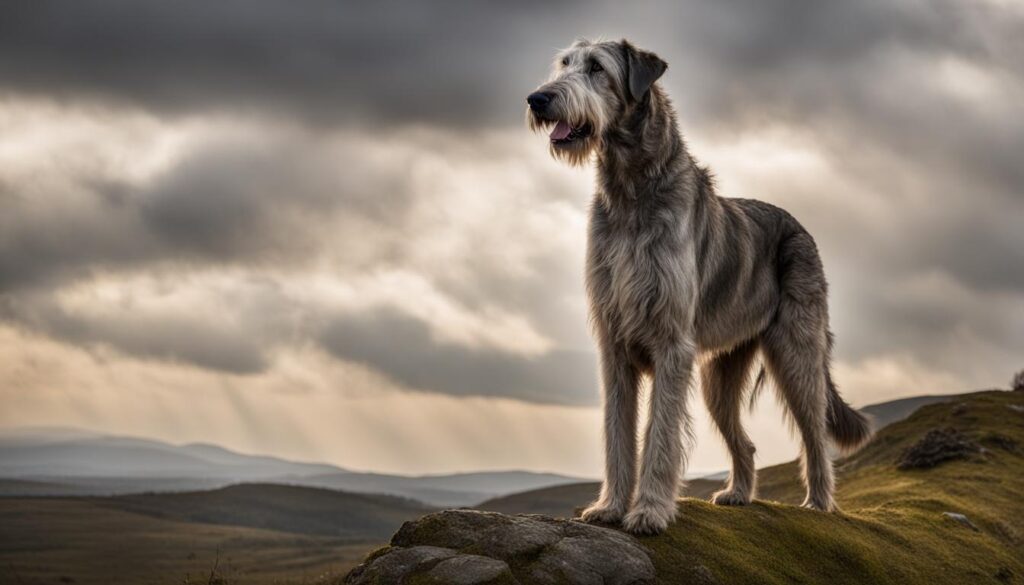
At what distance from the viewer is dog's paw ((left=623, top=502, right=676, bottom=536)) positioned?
8.50m

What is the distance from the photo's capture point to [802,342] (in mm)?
11414

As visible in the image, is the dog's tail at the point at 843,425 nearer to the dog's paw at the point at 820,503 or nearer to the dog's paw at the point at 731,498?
the dog's paw at the point at 820,503

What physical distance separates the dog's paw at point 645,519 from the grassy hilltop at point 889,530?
0.32ft

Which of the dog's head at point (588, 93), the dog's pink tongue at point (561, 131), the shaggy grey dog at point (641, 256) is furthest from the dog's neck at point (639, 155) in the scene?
the dog's pink tongue at point (561, 131)

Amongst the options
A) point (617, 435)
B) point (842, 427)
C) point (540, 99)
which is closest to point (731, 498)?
point (842, 427)

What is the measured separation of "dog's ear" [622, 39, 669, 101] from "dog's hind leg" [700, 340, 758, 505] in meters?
4.14

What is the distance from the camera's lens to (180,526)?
120 metres

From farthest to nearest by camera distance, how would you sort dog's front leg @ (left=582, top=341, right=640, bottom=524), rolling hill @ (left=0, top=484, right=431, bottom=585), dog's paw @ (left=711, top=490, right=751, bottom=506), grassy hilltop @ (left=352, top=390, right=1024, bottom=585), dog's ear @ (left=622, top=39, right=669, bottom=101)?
rolling hill @ (left=0, top=484, right=431, bottom=585) → dog's paw @ (left=711, top=490, right=751, bottom=506) → grassy hilltop @ (left=352, top=390, right=1024, bottom=585) → dog's front leg @ (left=582, top=341, right=640, bottom=524) → dog's ear @ (left=622, top=39, right=669, bottom=101)

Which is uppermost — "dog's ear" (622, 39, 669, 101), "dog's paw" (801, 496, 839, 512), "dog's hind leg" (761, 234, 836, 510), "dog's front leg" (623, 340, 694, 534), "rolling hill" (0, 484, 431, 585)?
"dog's ear" (622, 39, 669, 101)

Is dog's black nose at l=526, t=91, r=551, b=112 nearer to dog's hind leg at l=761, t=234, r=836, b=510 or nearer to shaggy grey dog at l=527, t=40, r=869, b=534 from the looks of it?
shaggy grey dog at l=527, t=40, r=869, b=534

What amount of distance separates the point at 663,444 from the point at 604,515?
0.94 m

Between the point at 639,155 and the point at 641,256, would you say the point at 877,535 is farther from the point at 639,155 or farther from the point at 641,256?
the point at 639,155

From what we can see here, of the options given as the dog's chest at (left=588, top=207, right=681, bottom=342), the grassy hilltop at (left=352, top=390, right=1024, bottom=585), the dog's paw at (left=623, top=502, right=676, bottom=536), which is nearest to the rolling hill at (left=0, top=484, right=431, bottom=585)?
the grassy hilltop at (left=352, top=390, right=1024, bottom=585)

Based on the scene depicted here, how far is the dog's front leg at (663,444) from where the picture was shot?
27.9 feet
